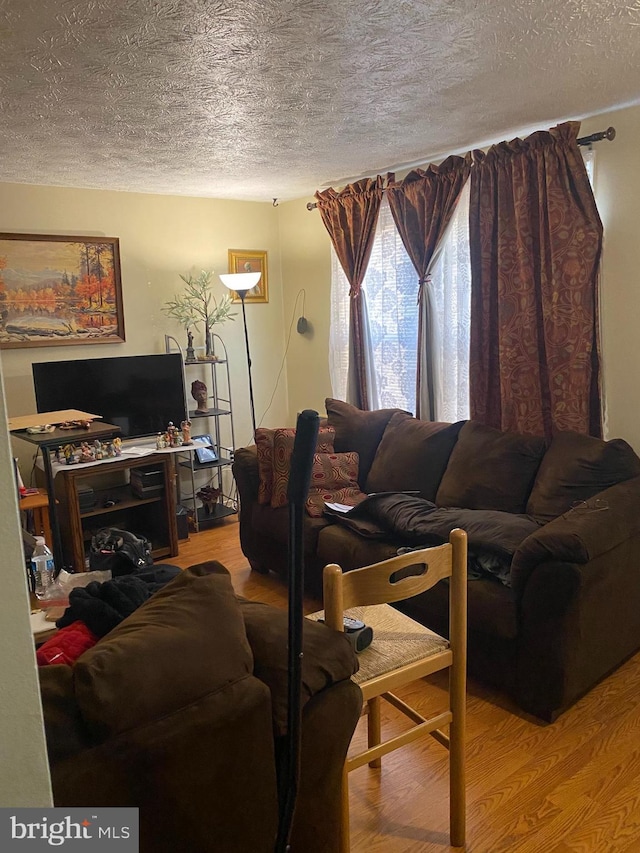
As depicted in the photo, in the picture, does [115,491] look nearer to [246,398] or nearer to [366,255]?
[246,398]

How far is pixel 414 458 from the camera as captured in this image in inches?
139

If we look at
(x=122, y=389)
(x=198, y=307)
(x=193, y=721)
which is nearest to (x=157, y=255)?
(x=198, y=307)

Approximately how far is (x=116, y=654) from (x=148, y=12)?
1.72 metres

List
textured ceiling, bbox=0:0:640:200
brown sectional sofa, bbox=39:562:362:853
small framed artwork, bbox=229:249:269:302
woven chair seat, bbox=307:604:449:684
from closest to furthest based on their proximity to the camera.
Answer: brown sectional sofa, bbox=39:562:362:853 < woven chair seat, bbox=307:604:449:684 < textured ceiling, bbox=0:0:640:200 < small framed artwork, bbox=229:249:269:302

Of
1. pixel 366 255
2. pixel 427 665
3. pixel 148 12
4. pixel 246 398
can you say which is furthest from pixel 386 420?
pixel 148 12

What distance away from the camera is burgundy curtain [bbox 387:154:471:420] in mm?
3680

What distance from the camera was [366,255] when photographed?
430 cm

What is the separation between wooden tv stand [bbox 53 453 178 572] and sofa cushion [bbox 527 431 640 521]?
7.77 ft

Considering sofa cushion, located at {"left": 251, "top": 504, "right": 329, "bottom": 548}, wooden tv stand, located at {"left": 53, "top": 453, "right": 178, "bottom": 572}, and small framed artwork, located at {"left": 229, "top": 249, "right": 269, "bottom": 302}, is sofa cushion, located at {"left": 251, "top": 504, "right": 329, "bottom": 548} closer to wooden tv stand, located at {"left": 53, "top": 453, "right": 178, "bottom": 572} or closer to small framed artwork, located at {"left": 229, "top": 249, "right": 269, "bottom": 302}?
wooden tv stand, located at {"left": 53, "top": 453, "right": 178, "bottom": 572}

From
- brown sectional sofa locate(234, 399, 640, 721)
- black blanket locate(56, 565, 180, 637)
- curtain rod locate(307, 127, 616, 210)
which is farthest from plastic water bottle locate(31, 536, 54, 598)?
curtain rod locate(307, 127, 616, 210)

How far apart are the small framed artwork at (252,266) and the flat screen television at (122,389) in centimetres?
91

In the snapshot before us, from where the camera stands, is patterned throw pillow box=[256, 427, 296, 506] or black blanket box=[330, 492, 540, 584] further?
patterned throw pillow box=[256, 427, 296, 506]

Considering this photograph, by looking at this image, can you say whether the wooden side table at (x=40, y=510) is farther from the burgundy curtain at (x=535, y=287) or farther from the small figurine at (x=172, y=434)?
the burgundy curtain at (x=535, y=287)

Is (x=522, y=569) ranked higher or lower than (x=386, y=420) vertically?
lower
